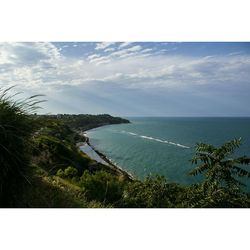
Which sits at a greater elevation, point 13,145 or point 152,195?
point 13,145

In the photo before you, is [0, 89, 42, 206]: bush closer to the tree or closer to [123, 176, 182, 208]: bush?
[123, 176, 182, 208]: bush

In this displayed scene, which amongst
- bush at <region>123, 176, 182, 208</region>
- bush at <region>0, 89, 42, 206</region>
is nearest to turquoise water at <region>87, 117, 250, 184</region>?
bush at <region>123, 176, 182, 208</region>

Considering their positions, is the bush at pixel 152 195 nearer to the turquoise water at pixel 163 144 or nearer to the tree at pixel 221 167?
A: the tree at pixel 221 167

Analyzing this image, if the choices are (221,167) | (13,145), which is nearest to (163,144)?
(221,167)

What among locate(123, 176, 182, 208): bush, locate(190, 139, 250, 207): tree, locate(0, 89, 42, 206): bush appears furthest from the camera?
locate(190, 139, 250, 207): tree

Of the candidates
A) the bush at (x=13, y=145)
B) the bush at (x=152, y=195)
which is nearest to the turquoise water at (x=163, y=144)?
the bush at (x=152, y=195)

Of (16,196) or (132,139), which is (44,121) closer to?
(16,196)

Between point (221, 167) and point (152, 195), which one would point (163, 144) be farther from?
point (152, 195)
